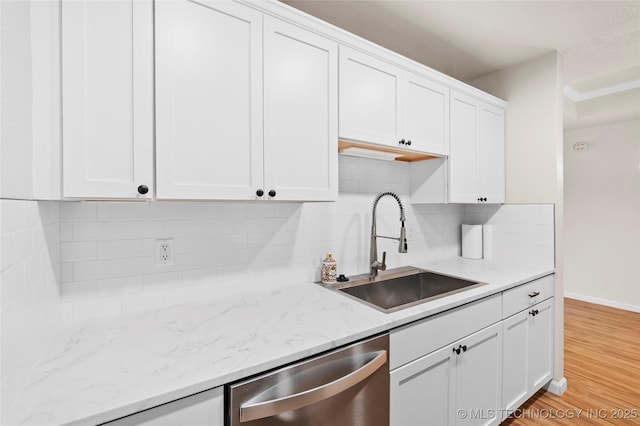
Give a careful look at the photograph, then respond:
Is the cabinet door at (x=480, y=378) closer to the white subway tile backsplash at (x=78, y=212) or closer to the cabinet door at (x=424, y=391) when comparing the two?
the cabinet door at (x=424, y=391)

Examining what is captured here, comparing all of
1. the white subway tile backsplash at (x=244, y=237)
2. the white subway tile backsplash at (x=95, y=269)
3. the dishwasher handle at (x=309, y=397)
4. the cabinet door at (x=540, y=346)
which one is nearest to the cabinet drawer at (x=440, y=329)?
the dishwasher handle at (x=309, y=397)

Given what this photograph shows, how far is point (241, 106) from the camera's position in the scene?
1.23 metres

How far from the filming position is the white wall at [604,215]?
3.77m

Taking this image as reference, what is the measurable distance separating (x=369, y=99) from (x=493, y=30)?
3.67ft

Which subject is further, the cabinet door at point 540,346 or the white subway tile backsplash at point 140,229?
the cabinet door at point 540,346

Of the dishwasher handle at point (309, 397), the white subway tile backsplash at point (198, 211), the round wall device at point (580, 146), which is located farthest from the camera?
the round wall device at point (580, 146)

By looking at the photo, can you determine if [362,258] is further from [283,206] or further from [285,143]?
[285,143]

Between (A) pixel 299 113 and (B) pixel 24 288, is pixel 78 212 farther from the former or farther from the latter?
(A) pixel 299 113

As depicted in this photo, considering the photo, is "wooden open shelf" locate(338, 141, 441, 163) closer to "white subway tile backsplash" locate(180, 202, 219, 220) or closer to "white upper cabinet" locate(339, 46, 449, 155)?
"white upper cabinet" locate(339, 46, 449, 155)

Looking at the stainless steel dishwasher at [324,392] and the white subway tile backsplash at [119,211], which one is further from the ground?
the white subway tile backsplash at [119,211]

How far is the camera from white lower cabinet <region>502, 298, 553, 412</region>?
183cm

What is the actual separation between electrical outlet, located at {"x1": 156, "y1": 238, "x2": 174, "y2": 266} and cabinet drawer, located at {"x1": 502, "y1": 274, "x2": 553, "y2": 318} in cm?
183

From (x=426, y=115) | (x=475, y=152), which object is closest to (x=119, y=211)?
(x=426, y=115)

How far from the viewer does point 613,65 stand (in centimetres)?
251
